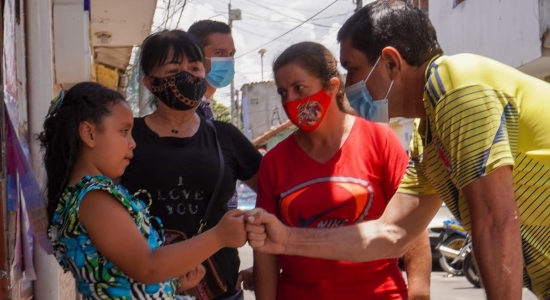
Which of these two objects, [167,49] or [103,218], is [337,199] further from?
[103,218]

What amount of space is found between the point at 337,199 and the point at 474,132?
1202 millimetres

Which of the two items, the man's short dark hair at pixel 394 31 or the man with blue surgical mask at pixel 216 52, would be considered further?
the man with blue surgical mask at pixel 216 52

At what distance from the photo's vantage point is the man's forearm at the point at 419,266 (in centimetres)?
368

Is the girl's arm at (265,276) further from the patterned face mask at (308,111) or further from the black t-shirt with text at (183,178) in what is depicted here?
the patterned face mask at (308,111)

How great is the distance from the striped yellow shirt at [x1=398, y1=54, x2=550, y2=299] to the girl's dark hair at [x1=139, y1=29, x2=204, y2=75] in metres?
1.48

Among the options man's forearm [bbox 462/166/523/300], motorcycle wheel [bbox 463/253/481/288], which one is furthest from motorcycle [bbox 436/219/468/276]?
man's forearm [bbox 462/166/523/300]

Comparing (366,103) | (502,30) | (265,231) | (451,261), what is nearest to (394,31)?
(366,103)

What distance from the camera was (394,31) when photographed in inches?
119

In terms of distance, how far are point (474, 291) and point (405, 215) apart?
9547mm

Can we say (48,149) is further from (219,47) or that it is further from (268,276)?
(219,47)

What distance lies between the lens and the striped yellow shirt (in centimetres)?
238

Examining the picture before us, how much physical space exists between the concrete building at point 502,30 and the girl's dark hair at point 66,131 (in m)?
12.6

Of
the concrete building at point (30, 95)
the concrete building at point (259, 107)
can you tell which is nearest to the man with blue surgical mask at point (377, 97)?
the concrete building at point (30, 95)

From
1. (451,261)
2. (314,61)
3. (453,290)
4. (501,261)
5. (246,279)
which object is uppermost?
(314,61)
